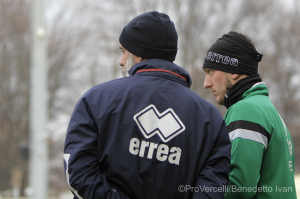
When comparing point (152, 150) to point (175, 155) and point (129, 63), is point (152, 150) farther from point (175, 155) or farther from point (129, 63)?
point (129, 63)

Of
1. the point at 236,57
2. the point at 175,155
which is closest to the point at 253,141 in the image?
the point at 175,155

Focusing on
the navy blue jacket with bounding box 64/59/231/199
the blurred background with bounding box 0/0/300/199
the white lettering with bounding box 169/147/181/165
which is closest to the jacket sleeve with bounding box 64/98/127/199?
the navy blue jacket with bounding box 64/59/231/199

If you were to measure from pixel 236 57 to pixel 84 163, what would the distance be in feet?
4.93

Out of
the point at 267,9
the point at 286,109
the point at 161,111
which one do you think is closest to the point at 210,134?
the point at 161,111

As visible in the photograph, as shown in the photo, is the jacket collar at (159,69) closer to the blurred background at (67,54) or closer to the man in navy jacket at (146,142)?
the man in navy jacket at (146,142)

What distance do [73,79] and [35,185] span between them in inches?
401

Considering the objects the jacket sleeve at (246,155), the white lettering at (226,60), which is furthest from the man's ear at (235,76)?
the jacket sleeve at (246,155)

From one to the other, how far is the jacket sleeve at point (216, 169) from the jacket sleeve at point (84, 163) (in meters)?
0.42

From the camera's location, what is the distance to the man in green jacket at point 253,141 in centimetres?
211

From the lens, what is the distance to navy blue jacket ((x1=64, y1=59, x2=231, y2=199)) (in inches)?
65.3

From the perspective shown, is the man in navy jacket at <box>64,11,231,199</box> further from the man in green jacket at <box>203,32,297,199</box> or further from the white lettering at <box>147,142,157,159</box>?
the man in green jacket at <box>203,32,297,199</box>

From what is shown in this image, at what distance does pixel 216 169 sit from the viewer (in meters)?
1.81

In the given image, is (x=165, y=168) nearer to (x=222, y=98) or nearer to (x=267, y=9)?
(x=222, y=98)

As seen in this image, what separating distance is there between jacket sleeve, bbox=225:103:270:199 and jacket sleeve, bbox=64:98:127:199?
0.79 metres
